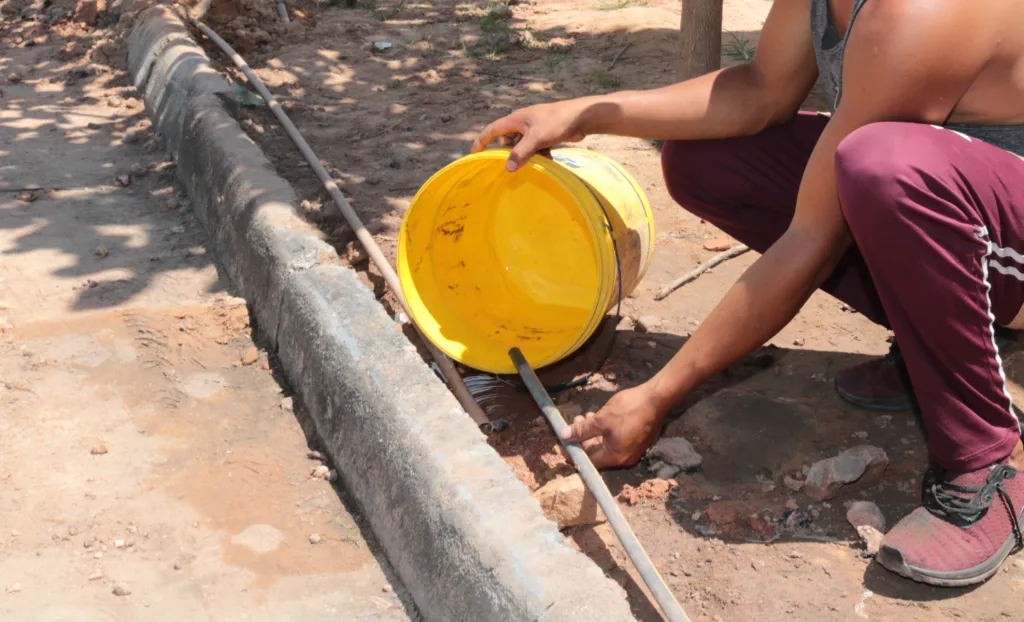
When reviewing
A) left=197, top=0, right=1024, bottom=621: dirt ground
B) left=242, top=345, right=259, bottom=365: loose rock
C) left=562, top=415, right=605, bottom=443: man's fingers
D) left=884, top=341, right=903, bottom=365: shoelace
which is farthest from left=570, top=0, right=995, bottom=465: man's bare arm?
left=242, top=345, right=259, bottom=365: loose rock

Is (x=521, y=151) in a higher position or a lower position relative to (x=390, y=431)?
higher

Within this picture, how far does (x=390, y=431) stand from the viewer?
89.9 inches

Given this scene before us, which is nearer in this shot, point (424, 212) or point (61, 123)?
point (424, 212)

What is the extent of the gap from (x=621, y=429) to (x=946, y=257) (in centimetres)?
75

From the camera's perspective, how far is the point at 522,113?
2.51 metres

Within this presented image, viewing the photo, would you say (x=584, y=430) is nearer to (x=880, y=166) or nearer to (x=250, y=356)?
(x=880, y=166)

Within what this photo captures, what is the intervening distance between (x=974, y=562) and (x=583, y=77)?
3.38m

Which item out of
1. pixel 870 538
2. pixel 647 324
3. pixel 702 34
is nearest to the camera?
pixel 870 538

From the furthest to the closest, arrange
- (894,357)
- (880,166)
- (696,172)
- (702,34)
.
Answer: (702,34) → (696,172) → (894,357) → (880,166)

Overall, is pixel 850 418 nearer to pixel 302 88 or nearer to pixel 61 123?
pixel 302 88

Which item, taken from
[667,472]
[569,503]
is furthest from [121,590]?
[667,472]

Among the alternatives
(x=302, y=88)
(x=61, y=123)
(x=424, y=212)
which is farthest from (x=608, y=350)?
(x=61, y=123)

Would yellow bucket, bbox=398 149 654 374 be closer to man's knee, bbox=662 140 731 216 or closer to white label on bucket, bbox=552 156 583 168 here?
white label on bucket, bbox=552 156 583 168

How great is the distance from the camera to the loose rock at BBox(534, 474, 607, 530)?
2271mm
